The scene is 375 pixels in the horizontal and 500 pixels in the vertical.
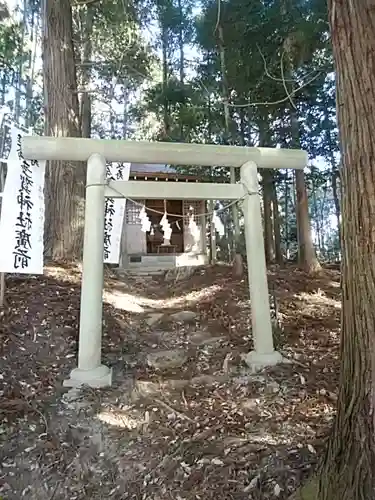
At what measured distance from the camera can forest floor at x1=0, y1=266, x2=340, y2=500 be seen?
2.34 meters

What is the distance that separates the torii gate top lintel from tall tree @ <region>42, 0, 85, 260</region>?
8.59 feet

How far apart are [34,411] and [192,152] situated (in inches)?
109

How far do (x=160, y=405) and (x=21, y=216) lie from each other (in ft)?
7.89

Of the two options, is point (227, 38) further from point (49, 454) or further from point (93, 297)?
point (49, 454)

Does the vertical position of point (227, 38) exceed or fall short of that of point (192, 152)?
it exceeds it

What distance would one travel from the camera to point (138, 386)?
3572mm

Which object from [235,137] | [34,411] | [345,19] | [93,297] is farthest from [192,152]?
[235,137]

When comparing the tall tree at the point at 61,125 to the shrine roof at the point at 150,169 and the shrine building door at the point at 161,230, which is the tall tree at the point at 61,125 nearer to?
the shrine roof at the point at 150,169

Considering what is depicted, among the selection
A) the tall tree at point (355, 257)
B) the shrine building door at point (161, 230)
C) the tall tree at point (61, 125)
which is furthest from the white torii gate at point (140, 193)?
the shrine building door at point (161, 230)

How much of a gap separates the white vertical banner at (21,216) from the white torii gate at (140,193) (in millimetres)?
377

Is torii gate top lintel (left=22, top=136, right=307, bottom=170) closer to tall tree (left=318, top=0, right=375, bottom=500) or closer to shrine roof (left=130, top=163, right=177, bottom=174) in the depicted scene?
tall tree (left=318, top=0, right=375, bottom=500)

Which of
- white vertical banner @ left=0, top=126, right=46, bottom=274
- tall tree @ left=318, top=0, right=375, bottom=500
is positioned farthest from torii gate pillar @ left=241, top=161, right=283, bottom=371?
white vertical banner @ left=0, top=126, right=46, bottom=274

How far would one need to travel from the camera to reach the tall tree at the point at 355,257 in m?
1.71

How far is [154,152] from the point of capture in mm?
3930
